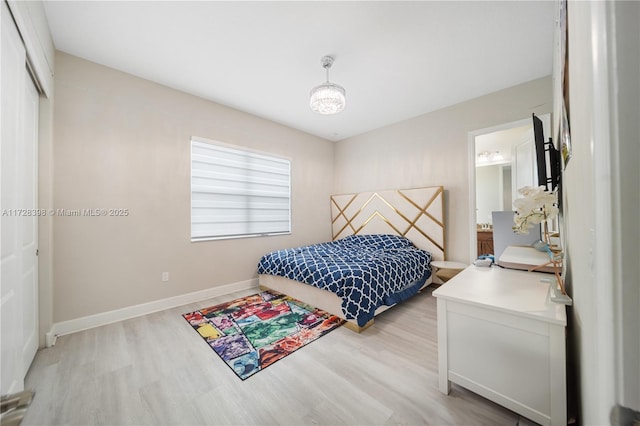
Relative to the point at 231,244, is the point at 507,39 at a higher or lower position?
higher

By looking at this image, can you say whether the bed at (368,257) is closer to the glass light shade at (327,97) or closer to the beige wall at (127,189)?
the beige wall at (127,189)

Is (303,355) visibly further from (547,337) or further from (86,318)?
(86,318)

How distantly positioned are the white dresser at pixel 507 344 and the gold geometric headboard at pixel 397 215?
7.00 feet

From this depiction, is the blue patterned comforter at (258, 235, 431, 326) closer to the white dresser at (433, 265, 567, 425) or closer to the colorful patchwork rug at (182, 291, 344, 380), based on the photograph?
the colorful patchwork rug at (182, 291, 344, 380)

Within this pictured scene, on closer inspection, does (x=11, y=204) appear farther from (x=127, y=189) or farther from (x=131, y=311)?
(x=131, y=311)

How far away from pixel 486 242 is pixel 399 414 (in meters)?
4.34

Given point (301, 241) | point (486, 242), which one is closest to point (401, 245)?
point (301, 241)

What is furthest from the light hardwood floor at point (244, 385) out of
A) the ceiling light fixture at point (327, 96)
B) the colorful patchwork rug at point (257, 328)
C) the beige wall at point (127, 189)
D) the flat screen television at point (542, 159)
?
the ceiling light fixture at point (327, 96)

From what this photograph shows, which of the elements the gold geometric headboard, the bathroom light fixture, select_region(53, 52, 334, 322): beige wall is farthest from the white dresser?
the bathroom light fixture

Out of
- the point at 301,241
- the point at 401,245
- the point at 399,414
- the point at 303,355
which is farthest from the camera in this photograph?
the point at 301,241

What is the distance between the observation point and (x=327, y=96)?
2.44m

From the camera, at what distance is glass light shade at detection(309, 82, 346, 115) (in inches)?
95.3

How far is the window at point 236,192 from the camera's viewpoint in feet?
10.9

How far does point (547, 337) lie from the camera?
1.14 metres
